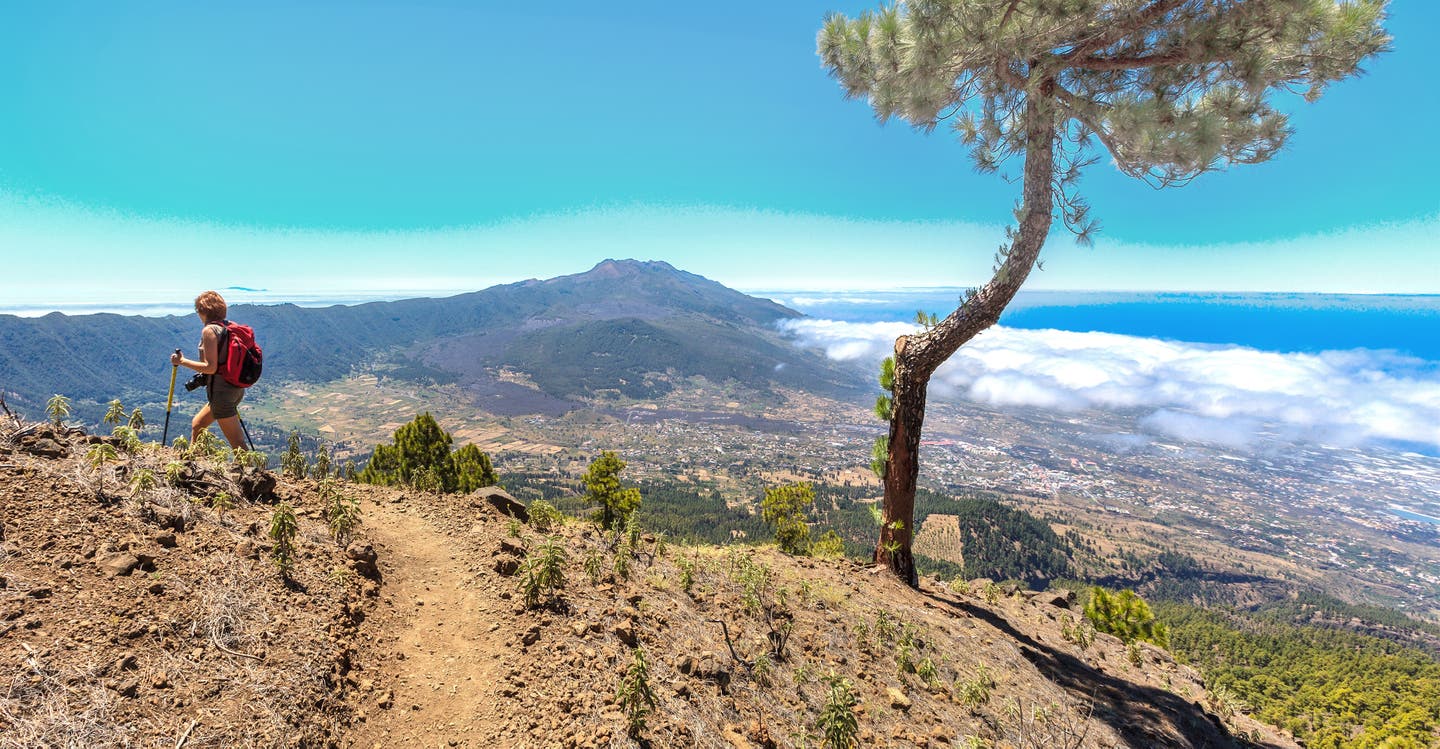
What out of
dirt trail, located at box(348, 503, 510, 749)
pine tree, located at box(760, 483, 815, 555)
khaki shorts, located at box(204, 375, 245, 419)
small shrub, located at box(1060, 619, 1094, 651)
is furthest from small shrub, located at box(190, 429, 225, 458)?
small shrub, located at box(1060, 619, 1094, 651)

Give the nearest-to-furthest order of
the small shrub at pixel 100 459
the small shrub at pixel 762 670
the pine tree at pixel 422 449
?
the small shrub at pixel 100 459 < the small shrub at pixel 762 670 < the pine tree at pixel 422 449

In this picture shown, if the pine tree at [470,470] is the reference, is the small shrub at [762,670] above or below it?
above

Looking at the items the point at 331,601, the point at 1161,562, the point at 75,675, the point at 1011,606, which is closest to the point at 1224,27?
the point at 1011,606

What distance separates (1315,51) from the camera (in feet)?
19.8

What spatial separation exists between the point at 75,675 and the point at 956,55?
32.0 feet

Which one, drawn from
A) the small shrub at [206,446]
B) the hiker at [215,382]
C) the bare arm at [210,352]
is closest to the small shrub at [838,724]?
the small shrub at [206,446]

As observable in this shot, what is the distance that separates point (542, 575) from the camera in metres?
4.62

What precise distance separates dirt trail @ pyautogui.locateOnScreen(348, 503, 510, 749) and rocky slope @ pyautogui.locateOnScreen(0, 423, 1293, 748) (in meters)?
0.02

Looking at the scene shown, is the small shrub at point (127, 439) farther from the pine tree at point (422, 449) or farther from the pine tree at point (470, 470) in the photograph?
the pine tree at point (422, 449)

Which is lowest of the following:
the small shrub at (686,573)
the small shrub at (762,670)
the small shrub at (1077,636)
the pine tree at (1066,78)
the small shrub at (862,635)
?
the small shrub at (1077,636)

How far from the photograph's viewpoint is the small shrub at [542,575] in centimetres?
461

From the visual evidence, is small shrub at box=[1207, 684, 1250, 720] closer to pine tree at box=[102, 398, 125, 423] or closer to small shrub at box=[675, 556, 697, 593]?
small shrub at box=[675, 556, 697, 593]

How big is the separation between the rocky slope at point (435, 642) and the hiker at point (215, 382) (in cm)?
70

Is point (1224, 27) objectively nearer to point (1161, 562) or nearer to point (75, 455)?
point (75, 455)
